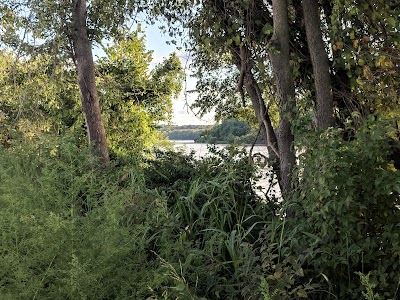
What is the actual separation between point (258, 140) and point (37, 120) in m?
3.24

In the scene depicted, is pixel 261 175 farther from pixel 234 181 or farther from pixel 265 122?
pixel 265 122

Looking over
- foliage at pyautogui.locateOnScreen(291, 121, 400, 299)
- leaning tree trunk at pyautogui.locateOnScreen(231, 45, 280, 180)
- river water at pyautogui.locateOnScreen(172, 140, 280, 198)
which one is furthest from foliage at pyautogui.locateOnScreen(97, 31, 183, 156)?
foliage at pyautogui.locateOnScreen(291, 121, 400, 299)

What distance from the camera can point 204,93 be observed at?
25.1ft

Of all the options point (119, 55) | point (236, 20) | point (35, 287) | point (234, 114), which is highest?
point (119, 55)

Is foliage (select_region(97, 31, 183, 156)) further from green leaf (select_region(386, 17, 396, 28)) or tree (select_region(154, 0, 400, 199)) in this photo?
green leaf (select_region(386, 17, 396, 28))

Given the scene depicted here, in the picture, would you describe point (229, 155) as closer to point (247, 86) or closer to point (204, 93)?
Answer: point (247, 86)

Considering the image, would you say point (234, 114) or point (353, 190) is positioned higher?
point (234, 114)

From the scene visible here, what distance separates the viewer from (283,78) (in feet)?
12.1

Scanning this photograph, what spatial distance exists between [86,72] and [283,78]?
308 centimetres

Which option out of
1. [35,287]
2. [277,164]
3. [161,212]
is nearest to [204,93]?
[277,164]

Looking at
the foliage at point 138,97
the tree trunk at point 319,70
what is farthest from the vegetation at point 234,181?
the foliage at point 138,97

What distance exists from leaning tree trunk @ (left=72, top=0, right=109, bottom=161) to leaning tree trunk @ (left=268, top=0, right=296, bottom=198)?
2.70 m

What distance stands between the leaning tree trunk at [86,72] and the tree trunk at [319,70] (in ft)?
9.87

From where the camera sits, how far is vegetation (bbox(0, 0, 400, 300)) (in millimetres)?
2041
